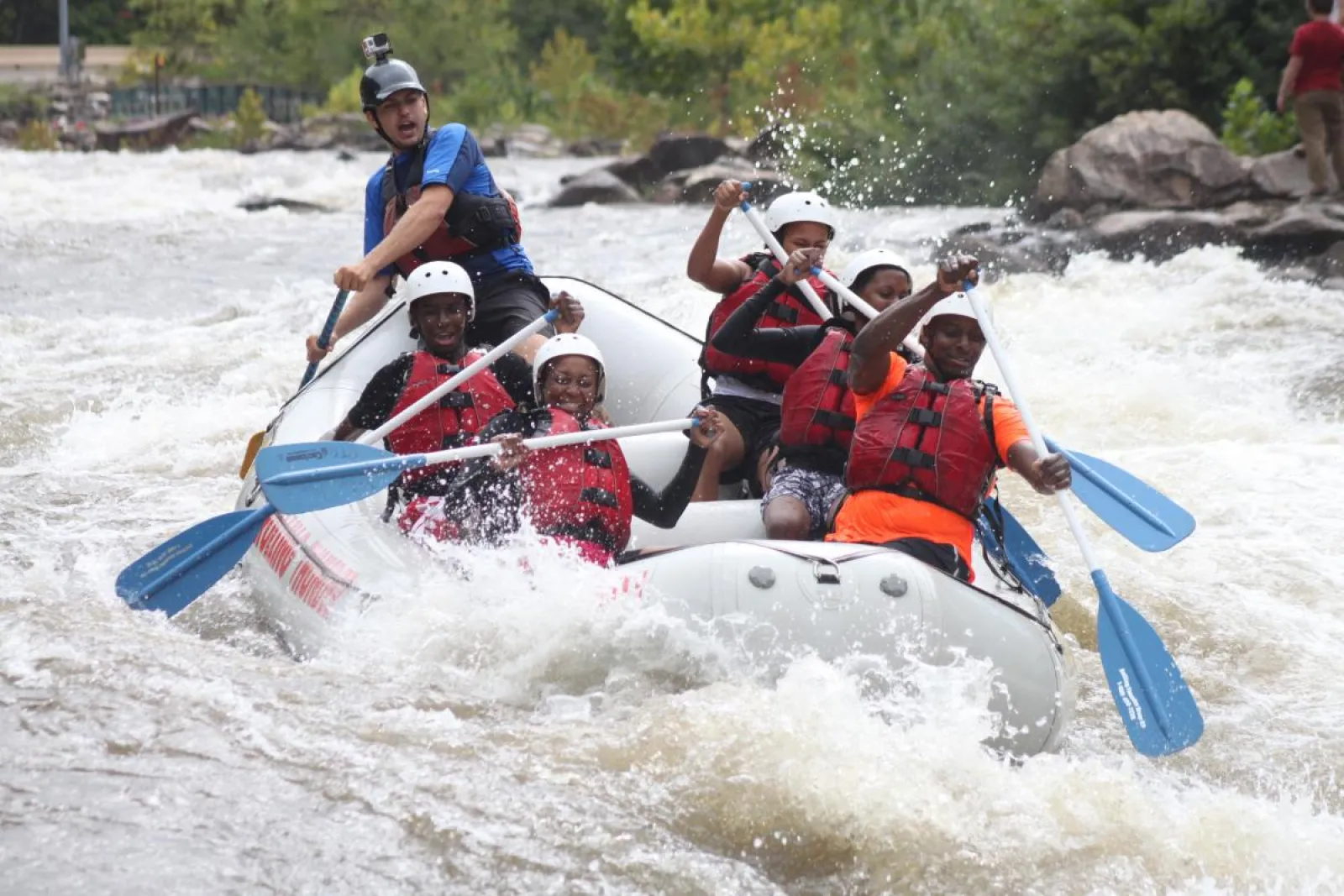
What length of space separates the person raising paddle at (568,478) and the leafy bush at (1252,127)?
1004 centimetres

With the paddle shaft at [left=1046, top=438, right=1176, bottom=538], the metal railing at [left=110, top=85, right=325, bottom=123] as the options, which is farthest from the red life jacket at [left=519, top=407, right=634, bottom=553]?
the metal railing at [left=110, top=85, right=325, bottom=123]

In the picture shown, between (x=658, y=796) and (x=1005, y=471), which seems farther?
(x=1005, y=471)

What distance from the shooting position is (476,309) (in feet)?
16.9

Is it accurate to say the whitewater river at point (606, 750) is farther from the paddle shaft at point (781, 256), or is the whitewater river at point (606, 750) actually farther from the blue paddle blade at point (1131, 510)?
the paddle shaft at point (781, 256)

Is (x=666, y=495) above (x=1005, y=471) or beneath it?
above

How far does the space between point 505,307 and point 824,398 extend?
1.19 m

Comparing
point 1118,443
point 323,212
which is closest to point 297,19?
point 323,212

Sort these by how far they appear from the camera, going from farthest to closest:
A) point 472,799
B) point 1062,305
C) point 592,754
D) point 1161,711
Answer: point 1062,305 < point 1161,711 < point 592,754 < point 472,799

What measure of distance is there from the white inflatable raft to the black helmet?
1013 millimetres

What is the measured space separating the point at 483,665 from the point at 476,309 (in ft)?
4.96

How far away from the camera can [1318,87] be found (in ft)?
35.2

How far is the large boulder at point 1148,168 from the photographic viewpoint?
39.0ft

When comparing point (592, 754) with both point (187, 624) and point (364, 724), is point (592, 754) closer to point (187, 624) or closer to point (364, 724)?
point (364, 724)

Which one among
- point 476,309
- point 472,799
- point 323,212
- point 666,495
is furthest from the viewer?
point 323,212
